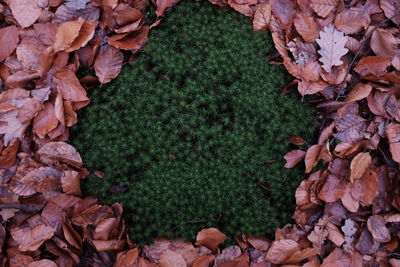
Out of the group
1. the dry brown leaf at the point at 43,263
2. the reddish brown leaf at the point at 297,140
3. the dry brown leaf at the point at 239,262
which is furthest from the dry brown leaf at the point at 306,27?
the dry brown leaf at the point at 43,263

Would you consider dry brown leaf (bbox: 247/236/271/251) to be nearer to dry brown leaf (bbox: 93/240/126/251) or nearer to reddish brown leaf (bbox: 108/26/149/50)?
dry brown leaf (bbox: 93/240/126/251)

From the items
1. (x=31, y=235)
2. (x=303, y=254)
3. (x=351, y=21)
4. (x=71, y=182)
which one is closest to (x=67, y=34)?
(x=71, y=182)

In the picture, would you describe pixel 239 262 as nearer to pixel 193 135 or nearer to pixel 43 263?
pixel 193 135

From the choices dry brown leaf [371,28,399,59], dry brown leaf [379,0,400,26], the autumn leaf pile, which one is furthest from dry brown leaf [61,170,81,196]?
dry brown leaf [379,0,400,26]

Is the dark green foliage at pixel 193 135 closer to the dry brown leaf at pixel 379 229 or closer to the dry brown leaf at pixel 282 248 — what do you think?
the dry brown leaf at pixel 282 248

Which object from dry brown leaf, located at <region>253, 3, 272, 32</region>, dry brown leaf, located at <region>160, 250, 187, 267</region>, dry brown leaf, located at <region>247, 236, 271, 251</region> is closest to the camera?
dry brown leaf, located at <region>160, 250, 187, 267</region>
